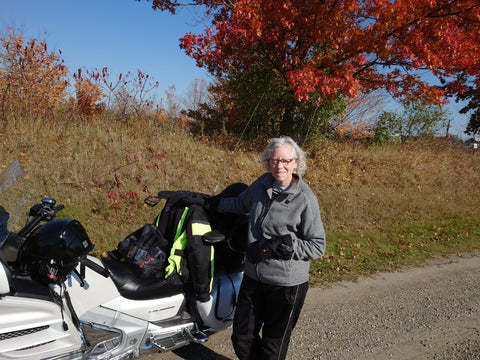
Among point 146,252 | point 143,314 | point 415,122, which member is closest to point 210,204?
point 146,252

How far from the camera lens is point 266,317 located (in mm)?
2533

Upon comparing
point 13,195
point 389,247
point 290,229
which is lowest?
point 389,247

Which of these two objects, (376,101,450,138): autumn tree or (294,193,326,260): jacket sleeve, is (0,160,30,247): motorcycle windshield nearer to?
(294,193,326,260): jacket sleeve

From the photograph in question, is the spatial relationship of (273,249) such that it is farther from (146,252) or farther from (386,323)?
(386,323)

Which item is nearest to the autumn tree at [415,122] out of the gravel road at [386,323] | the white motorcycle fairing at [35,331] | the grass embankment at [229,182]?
the grass embankment at [229,182]

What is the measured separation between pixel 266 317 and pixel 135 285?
1015 millimetres

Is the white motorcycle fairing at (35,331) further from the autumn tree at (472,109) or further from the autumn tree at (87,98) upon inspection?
the autumn tree at (472,109)

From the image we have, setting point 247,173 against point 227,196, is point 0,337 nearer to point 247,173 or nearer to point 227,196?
point 227,196

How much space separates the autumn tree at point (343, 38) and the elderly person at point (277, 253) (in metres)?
5.24

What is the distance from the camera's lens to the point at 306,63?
839cm

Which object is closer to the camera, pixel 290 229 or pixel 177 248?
pixel 290 229

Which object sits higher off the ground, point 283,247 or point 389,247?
point 283,247

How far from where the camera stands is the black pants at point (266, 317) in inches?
95.7

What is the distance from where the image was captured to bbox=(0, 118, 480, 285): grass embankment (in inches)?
227
